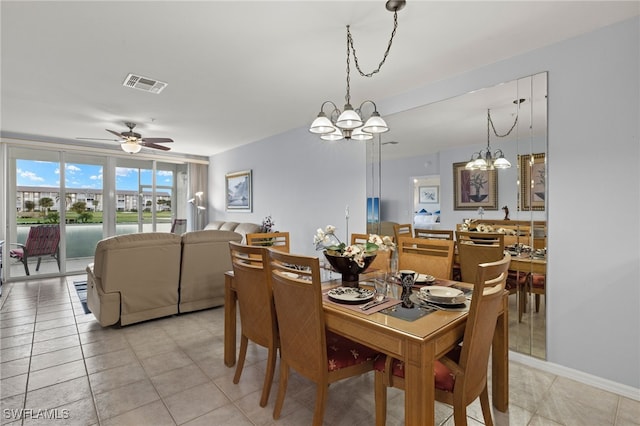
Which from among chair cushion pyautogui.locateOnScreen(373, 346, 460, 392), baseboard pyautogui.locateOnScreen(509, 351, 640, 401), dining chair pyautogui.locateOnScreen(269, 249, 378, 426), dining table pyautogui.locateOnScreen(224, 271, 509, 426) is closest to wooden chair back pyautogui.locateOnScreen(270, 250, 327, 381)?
dining chair pyautogui.locateOnScreen(269, 249, 378, 426)

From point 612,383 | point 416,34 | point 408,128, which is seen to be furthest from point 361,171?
point 612,383

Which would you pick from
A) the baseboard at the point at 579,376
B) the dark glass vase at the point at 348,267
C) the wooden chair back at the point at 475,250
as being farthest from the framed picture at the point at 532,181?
the dark glass vase at the point at 348,267

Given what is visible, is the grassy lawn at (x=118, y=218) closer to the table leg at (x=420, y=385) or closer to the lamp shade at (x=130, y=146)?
the lamp shade at (x=130, y=146)

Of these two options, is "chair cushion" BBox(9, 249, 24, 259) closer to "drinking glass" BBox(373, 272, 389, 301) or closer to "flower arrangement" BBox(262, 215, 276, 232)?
"flower arrangement" BBox(262, 215, 276, 232)

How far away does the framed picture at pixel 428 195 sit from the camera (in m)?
3.24

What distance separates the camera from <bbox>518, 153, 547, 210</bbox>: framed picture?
8.14 ft

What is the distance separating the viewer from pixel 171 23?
2.19 metres

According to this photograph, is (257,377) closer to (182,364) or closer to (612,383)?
(182,364)

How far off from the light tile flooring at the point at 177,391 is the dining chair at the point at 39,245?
2.98 m

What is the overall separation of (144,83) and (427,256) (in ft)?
10.8

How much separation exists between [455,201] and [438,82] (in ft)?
4.05

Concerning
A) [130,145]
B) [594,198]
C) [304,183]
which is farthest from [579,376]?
[130,145]

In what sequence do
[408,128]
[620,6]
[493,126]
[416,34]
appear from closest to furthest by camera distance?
[620,6]
[416,34]
[493,126]
[408,128]

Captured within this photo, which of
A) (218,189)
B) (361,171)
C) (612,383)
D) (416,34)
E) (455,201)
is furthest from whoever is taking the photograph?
(218,189)
